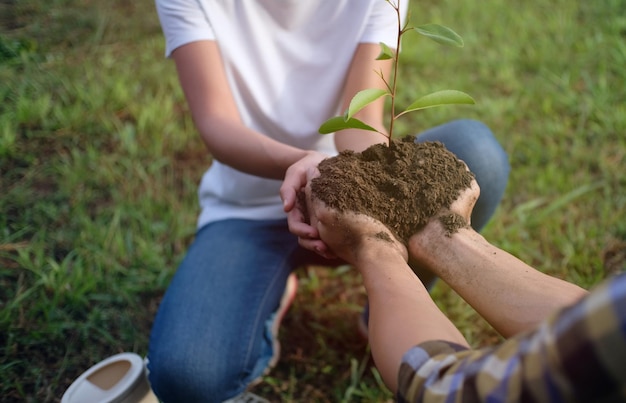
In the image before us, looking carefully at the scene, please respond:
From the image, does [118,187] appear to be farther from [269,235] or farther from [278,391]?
[278,391]

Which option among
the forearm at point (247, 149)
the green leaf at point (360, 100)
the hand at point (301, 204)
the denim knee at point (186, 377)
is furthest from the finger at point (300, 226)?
the denim knee at point (186, 377)

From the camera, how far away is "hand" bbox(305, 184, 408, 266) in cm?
110

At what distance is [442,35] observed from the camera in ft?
3.53

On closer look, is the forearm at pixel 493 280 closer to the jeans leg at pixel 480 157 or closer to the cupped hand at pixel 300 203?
the cupped hand at pixel 300 203

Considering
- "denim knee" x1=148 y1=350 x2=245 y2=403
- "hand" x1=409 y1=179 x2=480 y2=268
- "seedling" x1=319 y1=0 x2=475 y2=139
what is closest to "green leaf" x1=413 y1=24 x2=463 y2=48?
"seedling" x1=319 y1=0 x2=475 y2=139

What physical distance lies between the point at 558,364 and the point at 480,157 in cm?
102

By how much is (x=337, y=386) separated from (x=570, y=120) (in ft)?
5.80

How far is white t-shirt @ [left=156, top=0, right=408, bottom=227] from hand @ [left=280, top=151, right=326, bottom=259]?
0.90ft

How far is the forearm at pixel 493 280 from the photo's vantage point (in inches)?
36.4

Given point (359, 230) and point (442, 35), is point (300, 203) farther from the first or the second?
point (442, 35)

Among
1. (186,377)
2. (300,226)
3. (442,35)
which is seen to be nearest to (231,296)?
(186,377)

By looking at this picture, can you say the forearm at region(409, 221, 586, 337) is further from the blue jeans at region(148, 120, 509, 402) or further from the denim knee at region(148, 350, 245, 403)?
the denim knee at region(148, 350, 245, 403)

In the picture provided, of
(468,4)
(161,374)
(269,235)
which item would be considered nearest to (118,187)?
(269,235)

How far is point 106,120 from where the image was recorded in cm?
245
